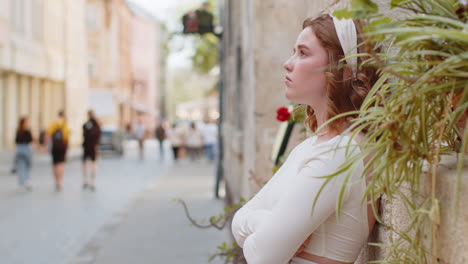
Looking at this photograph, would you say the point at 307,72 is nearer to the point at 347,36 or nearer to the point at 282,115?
the point at 347,36

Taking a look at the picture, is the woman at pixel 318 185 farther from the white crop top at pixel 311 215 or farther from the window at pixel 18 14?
the window at pixel 18 14

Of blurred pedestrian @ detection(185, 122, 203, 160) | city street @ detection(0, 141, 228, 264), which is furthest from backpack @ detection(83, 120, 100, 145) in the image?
blurred pedestrian @ detection(185, 122, 203, 160)

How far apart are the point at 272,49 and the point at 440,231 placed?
14.9 feet

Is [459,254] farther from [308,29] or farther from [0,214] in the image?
[0,214]

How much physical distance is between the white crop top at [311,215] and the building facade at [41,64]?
2533 centimetres

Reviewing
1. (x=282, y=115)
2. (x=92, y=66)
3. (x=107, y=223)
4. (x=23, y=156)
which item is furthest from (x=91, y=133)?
(x=92, y=66)

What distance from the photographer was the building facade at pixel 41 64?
2734cm

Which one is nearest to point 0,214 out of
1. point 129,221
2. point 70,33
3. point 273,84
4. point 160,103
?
point 129,221

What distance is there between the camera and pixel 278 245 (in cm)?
Result: 170

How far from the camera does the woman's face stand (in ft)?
6.04

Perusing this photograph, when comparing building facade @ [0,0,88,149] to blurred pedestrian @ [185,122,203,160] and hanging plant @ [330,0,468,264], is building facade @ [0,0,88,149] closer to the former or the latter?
blurred pedestrian @ [185,122,203,160]

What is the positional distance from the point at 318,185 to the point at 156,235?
6.82m

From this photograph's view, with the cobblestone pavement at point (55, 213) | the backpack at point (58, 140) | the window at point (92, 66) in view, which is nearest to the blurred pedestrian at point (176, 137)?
the cobblestone pavement at point (55, 213)

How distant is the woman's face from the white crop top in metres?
0.14
